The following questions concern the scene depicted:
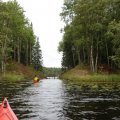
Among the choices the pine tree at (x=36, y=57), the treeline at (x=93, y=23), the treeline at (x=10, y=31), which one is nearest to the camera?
the treeline at (x=93, y=23)

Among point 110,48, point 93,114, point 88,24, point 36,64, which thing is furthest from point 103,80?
point 36,64

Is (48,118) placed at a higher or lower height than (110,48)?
lower

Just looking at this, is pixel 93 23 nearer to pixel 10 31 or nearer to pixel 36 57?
pixel 10 31

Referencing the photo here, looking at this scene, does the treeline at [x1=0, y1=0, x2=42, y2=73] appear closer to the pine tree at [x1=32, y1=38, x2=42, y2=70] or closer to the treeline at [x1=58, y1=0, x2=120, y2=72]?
the pine tree at [x1=32, y1=38, x2=42, y2=70]

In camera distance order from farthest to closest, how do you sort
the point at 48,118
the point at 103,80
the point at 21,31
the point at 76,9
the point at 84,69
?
the point at 21,31 < the point at 84,69 < the point at 76,9 < the point at 103,80 < the point at 48,118

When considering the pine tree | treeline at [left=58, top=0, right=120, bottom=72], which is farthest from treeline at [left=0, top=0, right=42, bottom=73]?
treeline at [left=58, top=0, right=120, bottom=72]

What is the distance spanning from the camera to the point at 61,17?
67625 mm

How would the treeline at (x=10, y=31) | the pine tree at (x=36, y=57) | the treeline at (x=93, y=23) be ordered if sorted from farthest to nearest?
the pine tree at (x=36, y=57) → the treeline at (x=10, y=31) → the treeline at (x=93, y=23)

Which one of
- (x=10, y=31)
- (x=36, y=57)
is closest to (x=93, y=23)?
(x=10, y=31)

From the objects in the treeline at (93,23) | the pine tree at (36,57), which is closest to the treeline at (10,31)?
the pine tree at (36,57)

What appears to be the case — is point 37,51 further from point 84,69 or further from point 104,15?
point 104,15

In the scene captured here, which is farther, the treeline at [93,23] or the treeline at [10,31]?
the treeline at [10,31]

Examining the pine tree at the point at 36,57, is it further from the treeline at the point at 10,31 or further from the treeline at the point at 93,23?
the treeline at the point at 93,23

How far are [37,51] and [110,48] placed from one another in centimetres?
4754
